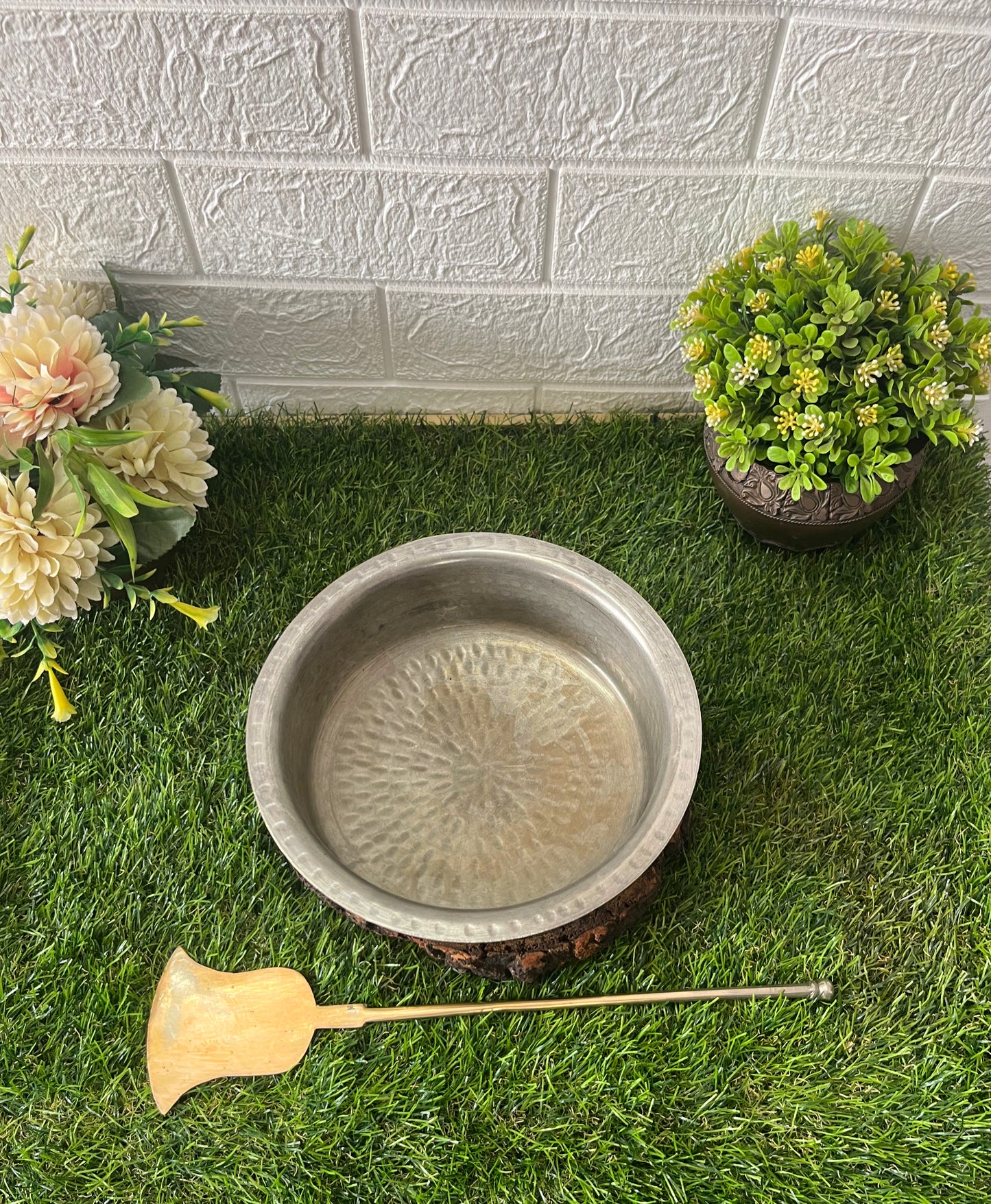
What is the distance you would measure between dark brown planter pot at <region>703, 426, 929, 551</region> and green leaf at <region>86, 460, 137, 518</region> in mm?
696

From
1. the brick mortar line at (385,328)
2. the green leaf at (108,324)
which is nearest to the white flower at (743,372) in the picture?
the brick mortar line at (385,328)

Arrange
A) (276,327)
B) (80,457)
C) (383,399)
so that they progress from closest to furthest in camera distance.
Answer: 1. (80,457)
2. (276,327)
3. (383,399)

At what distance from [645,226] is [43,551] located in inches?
31.4

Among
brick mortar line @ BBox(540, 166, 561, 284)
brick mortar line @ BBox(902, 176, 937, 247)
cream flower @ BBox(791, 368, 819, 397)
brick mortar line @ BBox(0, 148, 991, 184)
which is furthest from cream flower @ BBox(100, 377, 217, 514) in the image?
brick mortar line @ BBox(902, 176, 937, 247)

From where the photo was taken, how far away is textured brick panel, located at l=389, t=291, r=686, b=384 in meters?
1.23

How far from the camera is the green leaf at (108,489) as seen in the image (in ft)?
3.23

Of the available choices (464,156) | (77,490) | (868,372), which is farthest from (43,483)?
(868,372)

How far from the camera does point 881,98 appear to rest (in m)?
1.02

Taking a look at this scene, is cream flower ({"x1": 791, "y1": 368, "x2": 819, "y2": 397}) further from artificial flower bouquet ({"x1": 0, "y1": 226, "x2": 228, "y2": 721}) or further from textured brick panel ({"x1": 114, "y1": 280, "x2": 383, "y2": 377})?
artificial flower bouquet ({"x1": 0, "y1": 226, "x2": 228, "y2": 721})

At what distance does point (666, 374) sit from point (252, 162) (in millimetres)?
614

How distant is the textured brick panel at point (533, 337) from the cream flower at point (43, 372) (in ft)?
A: 1.28

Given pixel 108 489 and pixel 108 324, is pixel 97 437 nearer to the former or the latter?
pixel 108 489

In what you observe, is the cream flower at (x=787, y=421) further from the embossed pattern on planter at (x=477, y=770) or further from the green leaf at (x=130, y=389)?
the green leaf at (x=130, y=389)

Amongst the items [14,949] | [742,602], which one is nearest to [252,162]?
[742,602]
